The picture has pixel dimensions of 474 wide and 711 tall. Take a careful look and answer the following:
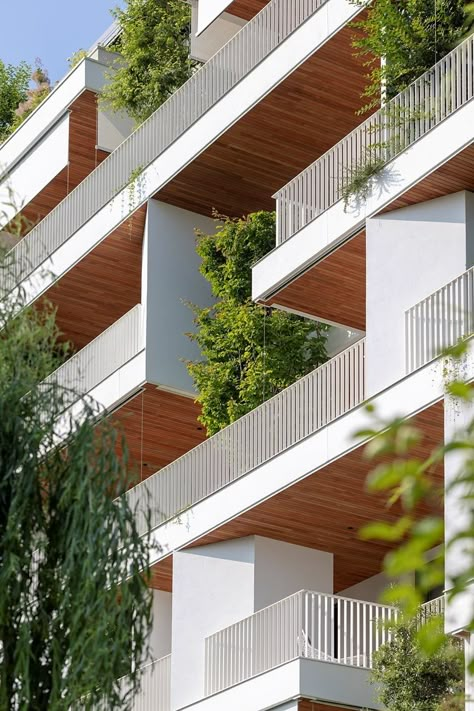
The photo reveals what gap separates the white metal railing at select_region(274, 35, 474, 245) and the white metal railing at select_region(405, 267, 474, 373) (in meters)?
2.44

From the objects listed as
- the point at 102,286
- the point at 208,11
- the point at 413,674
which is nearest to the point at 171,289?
the point at 102,286

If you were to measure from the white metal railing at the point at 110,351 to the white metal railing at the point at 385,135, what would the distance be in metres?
4.80

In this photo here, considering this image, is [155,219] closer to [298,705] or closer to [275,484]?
[275,484]

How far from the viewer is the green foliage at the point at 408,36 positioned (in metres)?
23.5

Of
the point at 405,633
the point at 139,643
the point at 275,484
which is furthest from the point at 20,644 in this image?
the point at 275,484

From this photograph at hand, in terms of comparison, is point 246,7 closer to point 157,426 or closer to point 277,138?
point 277,138

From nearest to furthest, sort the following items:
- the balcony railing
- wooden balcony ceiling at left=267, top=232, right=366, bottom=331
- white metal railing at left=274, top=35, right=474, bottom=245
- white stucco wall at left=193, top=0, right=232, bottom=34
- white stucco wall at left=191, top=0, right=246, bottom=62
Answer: white metal railing at left=274, top=35, right=474, bottom=245, wooden balcony ceiling at left=267, top=232, right=366, bottom=331, the balcony railing, white stucco wall at left=193, top=0, right=232, bottom=34, white stucco wall at left=191, top=0, right=246, bottom=62

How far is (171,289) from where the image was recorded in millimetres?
29938

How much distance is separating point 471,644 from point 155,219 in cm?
1322

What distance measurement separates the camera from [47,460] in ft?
42.5

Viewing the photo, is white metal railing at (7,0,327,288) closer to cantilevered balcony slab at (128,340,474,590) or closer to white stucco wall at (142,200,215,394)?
white stucco wall at (142,200,215,394)

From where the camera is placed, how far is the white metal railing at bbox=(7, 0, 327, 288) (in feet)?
90.1

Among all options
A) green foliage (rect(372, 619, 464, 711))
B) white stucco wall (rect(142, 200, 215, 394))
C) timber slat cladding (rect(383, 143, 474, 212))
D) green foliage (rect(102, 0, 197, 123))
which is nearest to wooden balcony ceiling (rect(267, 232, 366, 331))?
timber slat cladding (rect(383, 143, 474, 212))

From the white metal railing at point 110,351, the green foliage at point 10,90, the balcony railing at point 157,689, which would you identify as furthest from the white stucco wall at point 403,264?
the green foliage at point 10,90
